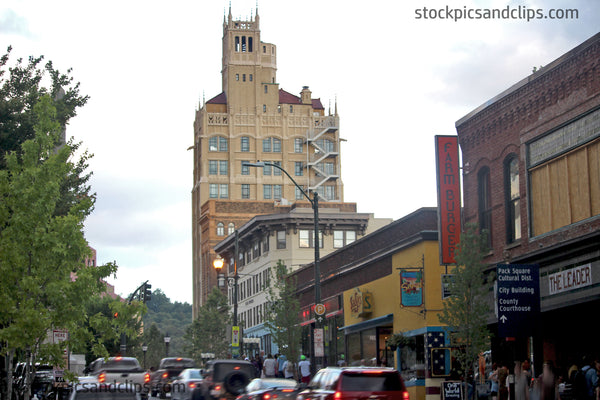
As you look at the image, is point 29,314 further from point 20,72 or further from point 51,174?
point 20,72

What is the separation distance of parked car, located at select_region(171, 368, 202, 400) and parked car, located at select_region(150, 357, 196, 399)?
5.97 metres

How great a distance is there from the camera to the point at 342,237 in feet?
285

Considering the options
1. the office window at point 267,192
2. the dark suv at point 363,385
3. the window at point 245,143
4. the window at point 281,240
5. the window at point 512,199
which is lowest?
the dark suv at point 363,385

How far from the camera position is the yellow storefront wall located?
34.5 metres

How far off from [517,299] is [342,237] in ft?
203

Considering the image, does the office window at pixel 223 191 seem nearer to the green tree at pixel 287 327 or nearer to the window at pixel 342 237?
the window at pixel 342 237

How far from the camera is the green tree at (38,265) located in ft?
76.0

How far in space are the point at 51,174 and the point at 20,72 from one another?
45.5ft

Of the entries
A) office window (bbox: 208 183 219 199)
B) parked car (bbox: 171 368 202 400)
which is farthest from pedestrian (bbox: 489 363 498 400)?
office window (bbox: 208 183 219 199)

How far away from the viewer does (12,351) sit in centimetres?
2406

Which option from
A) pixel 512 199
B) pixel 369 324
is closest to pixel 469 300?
pixel 512 199

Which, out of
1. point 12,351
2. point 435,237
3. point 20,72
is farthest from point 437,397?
point 20,72

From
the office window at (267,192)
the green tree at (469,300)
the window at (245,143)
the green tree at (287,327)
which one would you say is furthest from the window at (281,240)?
the green tree at (469,300)

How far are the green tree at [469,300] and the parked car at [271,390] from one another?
591cm
